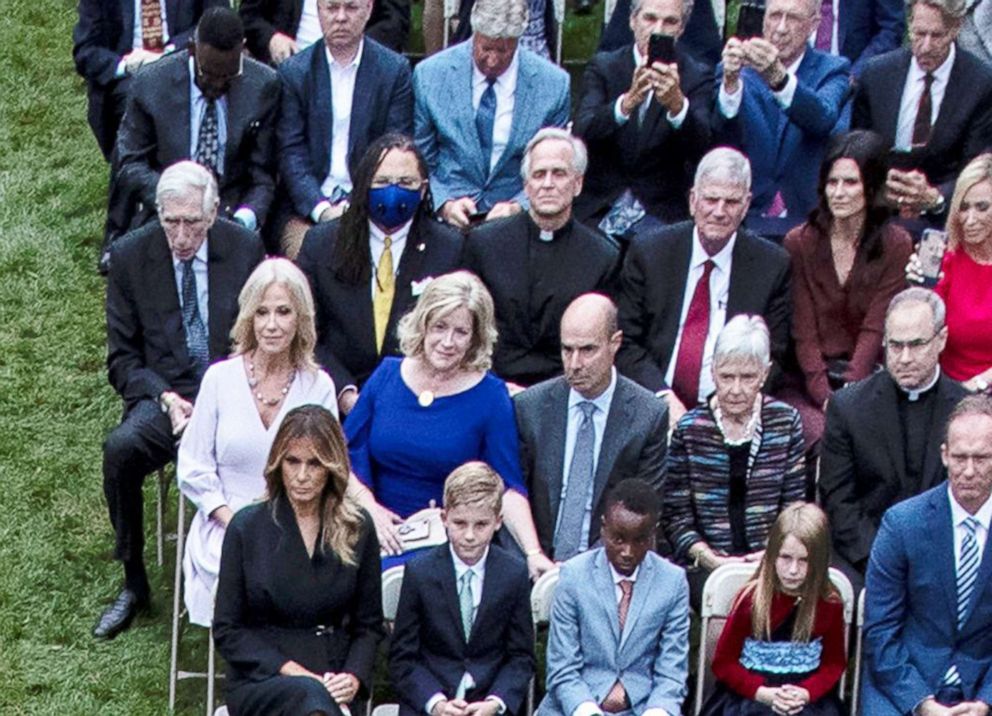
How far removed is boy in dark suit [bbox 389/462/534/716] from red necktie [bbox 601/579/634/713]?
28cm

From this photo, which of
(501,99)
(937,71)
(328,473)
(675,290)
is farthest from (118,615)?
(937,71)

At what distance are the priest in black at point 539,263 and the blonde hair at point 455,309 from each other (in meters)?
0.62

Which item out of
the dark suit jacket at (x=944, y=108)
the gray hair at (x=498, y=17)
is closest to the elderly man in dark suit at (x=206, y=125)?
the gray hair at (x=498, y=17)

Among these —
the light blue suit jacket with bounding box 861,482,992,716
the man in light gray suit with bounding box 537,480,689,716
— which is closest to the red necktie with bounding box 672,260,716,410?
the man in light gray suit with bounding box 537,480,689,716

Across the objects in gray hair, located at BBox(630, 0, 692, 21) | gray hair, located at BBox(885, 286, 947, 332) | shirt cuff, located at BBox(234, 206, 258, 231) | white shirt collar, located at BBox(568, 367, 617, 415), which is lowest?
white shirt collar, located at BBox(568, 367, 617, 415)

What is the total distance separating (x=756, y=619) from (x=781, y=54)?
3179mm

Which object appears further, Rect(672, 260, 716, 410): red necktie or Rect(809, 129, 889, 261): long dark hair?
Rect(809, 129, 889, 261): long dark hair

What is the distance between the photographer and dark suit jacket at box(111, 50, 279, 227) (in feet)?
36.0

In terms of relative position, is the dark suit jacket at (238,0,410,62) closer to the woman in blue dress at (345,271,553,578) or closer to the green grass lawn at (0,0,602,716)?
the green grass lawn at (0,0,602,716)

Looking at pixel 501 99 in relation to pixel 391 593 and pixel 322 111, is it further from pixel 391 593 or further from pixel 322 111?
pixel 391 593

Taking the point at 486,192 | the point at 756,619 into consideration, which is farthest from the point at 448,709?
the point at 486,192

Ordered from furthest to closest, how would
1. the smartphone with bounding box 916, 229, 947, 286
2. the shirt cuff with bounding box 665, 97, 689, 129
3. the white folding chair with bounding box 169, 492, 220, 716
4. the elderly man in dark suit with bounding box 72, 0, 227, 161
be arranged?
the elderly man in dark suit with bounding box 72, 0, 227, 161 < the shirt cuff with bounding box 665, 97, 689, 129 < the smartphone with bounding box 916, 229, 947, 286 < the white folding chair with bounding box 169, 492, 220, 716

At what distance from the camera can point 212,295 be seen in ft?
33.3

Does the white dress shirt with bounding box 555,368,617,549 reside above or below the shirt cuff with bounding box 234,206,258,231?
below
